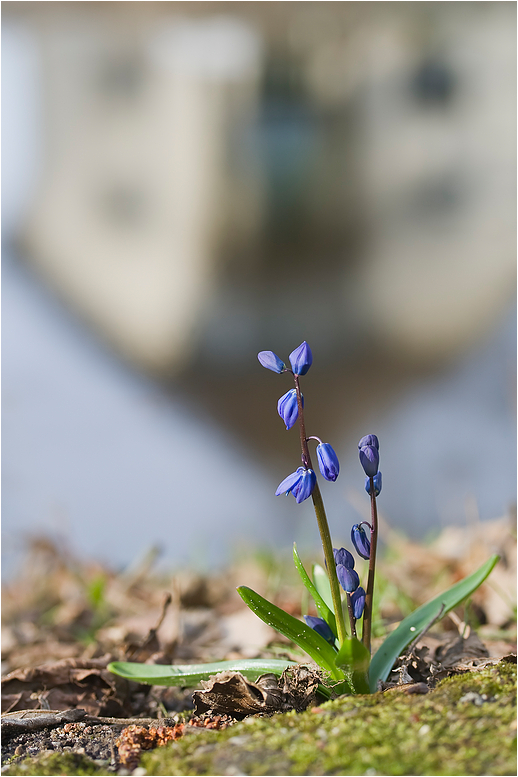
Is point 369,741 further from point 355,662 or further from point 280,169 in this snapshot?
point 280,169

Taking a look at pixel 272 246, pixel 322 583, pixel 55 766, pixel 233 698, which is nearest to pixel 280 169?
pixel 272 246

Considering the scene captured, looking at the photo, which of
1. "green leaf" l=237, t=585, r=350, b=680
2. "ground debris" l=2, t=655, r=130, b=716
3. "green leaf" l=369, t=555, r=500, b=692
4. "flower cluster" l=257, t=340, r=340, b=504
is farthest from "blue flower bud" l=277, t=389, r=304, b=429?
"ground debris" l=2, t=655, r=130, b=716

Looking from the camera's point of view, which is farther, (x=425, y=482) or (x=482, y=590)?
(x=425, y=482)

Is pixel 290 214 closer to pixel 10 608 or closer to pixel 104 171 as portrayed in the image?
pixel 104 171

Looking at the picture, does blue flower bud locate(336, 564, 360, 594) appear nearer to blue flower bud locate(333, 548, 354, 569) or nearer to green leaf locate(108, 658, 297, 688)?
blue flower bud locate(333, 548, 354, 569)

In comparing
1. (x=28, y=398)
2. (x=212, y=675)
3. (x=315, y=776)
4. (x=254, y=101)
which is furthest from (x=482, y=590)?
(x=28, y=398)

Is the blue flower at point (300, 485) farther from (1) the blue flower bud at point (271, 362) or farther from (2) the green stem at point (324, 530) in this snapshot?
(1) the blue flower bud at point (271, 362)
